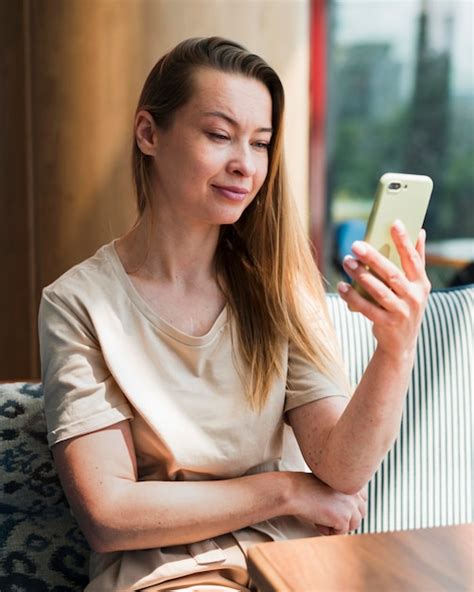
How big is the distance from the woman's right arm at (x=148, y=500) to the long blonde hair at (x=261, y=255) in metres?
0.17

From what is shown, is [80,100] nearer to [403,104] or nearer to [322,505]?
[322,505]

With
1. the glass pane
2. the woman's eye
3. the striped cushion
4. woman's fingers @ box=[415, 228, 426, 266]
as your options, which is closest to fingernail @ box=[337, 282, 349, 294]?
woman's fingers @ box=[415, 228, 426, 266]

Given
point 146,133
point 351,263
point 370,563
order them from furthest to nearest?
point 146,133, point 351,263, point 370,563

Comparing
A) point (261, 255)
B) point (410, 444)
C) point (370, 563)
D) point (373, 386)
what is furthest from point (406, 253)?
point (410, 444)

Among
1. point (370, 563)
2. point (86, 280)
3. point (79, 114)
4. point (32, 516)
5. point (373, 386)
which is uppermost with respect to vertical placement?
point (79, 114)

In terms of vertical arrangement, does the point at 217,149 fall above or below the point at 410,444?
above

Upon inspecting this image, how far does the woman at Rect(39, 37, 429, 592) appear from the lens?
1542mm

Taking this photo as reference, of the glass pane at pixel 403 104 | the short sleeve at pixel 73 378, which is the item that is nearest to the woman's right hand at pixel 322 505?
the short sleeve at pixel 73 378

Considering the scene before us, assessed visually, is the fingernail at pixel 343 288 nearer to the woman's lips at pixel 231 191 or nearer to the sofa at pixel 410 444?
the woman's lips at pixel 231 191

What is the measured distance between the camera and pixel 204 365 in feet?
5.50

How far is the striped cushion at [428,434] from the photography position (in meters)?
1.98

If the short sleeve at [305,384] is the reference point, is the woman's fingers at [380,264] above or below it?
above

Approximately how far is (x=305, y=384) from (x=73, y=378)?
396 mm

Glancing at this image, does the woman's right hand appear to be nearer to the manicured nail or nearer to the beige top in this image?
the beige top
